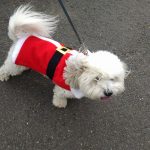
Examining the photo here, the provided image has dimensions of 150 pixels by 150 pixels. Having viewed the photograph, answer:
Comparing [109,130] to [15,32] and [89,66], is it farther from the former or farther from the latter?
[15,32]

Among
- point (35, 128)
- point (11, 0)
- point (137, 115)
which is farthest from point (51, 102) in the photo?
point (11, 0)

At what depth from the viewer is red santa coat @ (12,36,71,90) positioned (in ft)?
9.86

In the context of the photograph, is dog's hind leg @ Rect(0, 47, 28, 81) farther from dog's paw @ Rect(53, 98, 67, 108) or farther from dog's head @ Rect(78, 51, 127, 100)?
dog's head @ Rect(78, 51, 127, 100)

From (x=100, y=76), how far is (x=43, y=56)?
70 centimetres

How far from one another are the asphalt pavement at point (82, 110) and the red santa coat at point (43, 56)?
529 mm

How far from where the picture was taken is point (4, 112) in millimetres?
3410

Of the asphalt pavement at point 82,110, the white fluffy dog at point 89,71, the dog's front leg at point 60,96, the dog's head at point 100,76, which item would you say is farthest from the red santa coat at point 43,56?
the asphalt pavement at point 82,110

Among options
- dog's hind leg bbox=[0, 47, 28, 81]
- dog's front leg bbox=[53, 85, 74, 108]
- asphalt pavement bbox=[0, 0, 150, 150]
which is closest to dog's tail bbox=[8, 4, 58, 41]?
dog's hind leg bbox=[0, 47, 28, 81]

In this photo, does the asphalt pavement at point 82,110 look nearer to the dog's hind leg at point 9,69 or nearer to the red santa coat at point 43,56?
the dog's hind leg at point 9,69

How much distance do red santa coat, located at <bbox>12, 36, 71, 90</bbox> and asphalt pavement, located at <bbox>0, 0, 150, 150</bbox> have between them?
1.74 feet

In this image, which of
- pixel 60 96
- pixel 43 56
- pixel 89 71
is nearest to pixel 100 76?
pixel 89 71

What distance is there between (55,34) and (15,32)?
3.64 ft

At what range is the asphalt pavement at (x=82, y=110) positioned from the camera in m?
3.29

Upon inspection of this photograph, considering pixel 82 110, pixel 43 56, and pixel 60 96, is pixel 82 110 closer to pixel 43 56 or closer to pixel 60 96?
pixel 60 96
